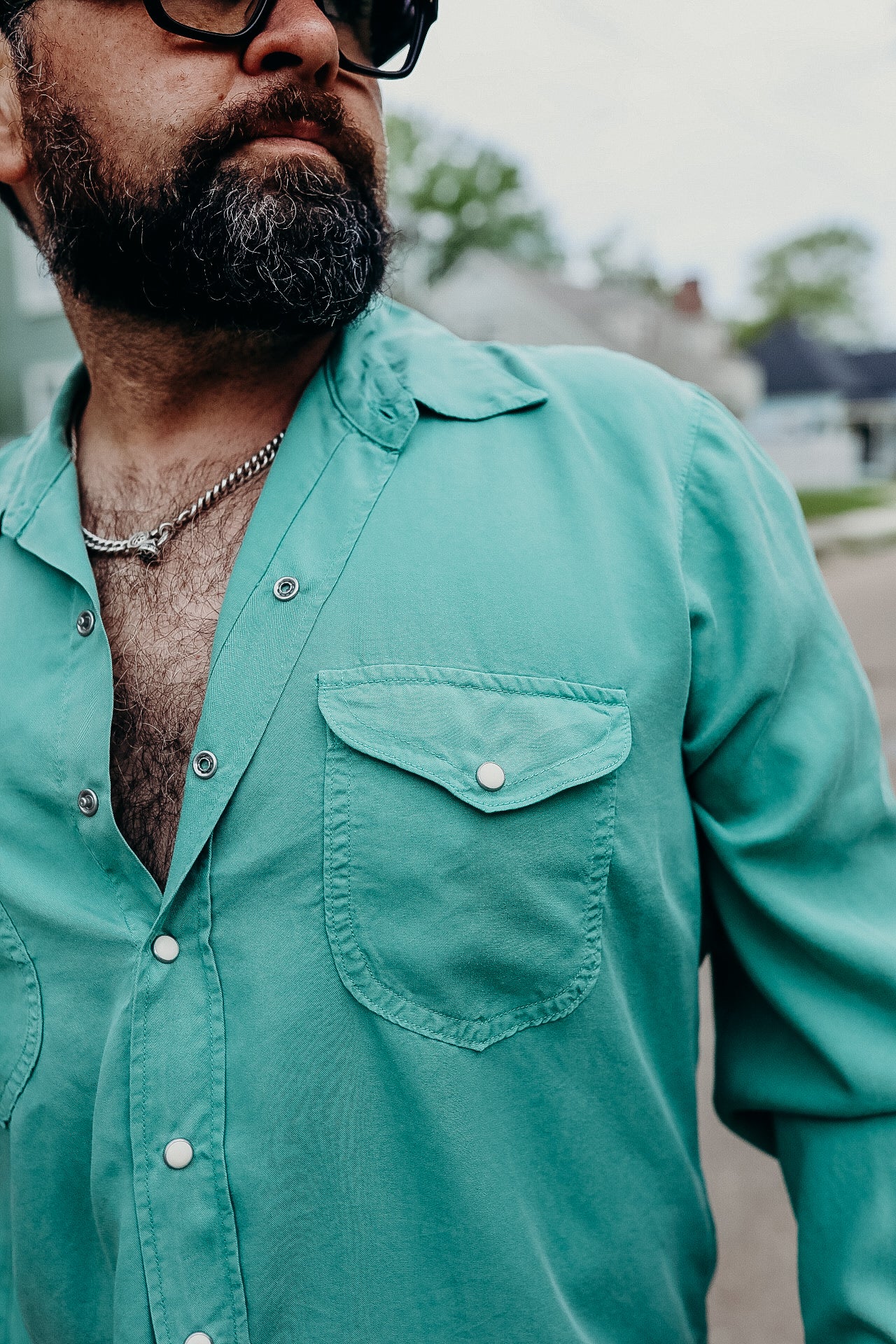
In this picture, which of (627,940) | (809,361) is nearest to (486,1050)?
(627,940)

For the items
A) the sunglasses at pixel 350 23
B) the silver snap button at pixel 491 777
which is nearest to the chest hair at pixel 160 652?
the silver snap button at pixel 491 777

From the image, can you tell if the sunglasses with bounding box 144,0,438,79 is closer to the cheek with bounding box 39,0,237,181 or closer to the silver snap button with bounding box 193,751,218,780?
the cheek with bounding box 39,0,237,181

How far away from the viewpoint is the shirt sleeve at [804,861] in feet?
4.12

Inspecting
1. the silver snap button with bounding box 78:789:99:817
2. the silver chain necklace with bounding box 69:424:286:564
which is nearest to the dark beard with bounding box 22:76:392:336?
the silver chain necklace with bounding box 69:424:286:564

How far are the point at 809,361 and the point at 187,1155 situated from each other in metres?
46.9

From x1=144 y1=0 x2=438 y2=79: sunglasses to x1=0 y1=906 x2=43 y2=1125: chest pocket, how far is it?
120cm

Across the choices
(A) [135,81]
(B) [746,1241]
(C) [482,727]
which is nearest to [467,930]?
(C) [482,727]

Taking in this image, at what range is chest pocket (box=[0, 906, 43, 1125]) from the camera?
137cm

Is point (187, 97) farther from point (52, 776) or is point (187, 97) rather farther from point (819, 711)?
point (819, 711)

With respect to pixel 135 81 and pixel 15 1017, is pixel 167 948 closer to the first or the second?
pixel 15 1017

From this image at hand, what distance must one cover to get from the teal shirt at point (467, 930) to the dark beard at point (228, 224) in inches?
12.6

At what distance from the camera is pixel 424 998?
1226mm

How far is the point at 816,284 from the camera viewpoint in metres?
57.6

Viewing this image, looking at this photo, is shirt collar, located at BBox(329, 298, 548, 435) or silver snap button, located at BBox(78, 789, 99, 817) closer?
silver snap button, located at BBox(78, 789, 99, 817)
